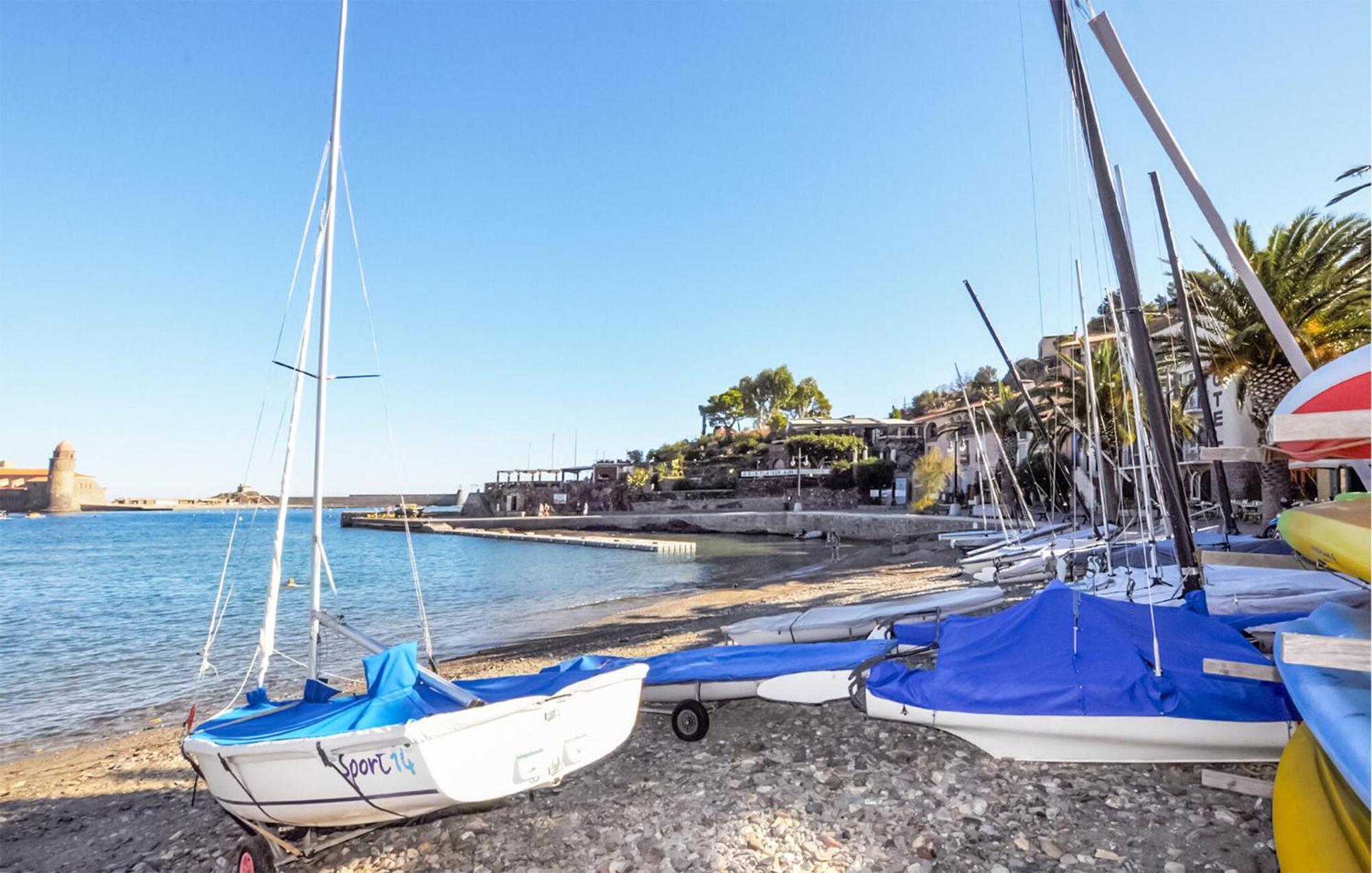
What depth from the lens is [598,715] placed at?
5.94 m

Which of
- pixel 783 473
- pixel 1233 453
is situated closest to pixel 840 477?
pixel 783 473

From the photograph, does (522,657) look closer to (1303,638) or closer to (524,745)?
(524,745)

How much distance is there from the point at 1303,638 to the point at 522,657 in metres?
13.9

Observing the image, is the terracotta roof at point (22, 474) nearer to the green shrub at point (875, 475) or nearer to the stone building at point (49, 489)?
the stone building at point (49, 489)

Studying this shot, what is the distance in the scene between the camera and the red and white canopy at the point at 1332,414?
414 cm

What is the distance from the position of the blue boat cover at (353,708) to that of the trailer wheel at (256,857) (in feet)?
2.77

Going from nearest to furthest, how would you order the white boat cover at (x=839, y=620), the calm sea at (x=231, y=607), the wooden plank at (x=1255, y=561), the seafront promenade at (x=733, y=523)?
the wooden plank at (x=1255, y=561), the white boat cover at (x=839, y=620), the calm sea at (x=231, y=607), the seafront promenade at (x=733, y=523)

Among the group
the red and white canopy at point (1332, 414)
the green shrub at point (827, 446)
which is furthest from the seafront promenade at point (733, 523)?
the red and white canopy at point (1332, 414)

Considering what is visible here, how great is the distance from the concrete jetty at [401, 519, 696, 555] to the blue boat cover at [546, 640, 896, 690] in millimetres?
39957

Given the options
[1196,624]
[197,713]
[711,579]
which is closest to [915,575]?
[711,579]

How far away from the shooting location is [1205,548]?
46.2 ft

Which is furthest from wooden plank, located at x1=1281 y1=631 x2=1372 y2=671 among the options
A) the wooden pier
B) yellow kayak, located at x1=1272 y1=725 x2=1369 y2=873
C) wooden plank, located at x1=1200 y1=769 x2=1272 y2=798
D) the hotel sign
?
the hotel sign

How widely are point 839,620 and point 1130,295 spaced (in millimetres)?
6619

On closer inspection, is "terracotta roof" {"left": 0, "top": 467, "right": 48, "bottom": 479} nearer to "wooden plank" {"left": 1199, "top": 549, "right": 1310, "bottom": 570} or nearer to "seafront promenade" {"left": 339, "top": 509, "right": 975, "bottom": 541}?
"seafront promenade" {"left": 339, "top": 509, "right": 975, "bottom": 541}
